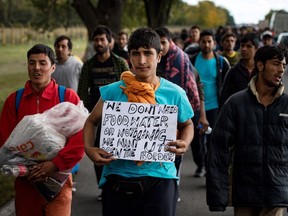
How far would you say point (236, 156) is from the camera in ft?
13.8

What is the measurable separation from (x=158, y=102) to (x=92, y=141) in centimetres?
47

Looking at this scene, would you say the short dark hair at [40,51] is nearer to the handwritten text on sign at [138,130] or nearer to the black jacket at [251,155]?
the handwritten text on sign at [138,130]

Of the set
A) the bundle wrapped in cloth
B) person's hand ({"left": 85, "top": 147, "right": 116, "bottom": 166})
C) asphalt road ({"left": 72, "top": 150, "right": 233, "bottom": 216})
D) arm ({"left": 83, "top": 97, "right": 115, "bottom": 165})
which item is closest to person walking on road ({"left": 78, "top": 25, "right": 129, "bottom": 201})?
asphalt road ({"left": 72, "top": 150, "right": 233, "bottom": 216})


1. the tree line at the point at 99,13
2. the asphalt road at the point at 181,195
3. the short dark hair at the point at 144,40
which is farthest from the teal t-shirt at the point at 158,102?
the tree line at the point at 99,13

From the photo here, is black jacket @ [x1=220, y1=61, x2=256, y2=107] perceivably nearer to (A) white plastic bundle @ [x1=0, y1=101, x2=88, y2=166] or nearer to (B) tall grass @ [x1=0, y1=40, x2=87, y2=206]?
(A) white plastic bundle @ [x1=0, y1=101, x2=88, y2=166]

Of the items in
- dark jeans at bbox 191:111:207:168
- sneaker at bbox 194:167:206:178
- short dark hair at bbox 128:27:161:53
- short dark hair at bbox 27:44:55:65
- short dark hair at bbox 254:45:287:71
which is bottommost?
sneaker at bbox 194:167:206:178

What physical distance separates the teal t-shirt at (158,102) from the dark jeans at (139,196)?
36mm

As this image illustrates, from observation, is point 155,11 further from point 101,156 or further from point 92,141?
point 101,156

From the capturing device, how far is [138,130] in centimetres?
368

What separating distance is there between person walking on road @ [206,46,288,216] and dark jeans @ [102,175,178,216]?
534mm

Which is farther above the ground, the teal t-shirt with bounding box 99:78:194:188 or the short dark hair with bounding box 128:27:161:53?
the short dark hair with bounding box 128:27:161:53

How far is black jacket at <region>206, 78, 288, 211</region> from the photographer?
4.12 m

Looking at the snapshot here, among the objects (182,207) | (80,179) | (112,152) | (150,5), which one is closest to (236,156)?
(112,152)

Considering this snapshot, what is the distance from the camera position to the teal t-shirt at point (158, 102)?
367 centimetres
